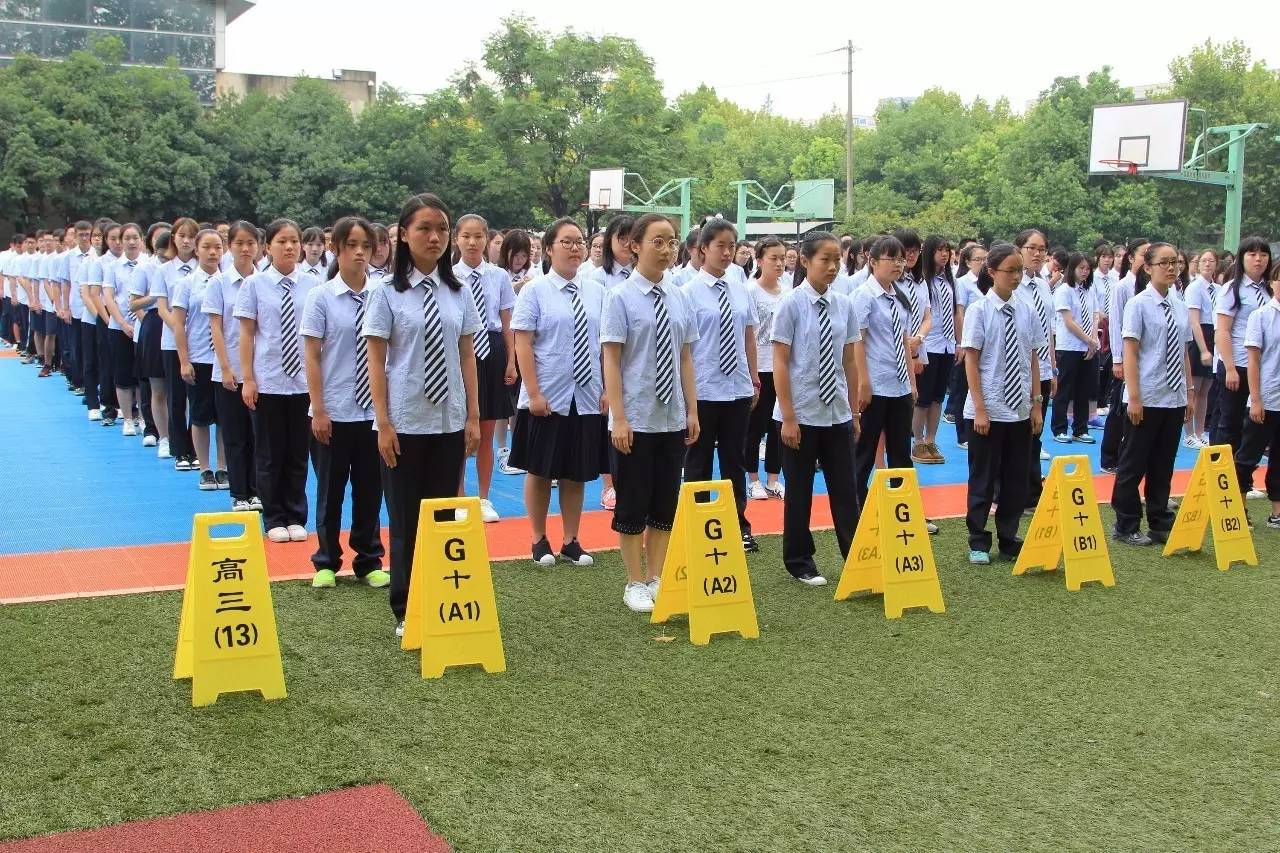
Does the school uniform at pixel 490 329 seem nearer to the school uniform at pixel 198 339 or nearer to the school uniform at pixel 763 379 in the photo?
the school uniform at pixel 763 379

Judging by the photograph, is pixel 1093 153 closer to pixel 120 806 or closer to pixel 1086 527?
pixel 1086 527

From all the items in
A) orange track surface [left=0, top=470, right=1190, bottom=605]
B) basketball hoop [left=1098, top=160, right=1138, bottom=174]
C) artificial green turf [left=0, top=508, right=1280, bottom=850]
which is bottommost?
orange track surface [left=0, top=470, right=1190, bottom=605]

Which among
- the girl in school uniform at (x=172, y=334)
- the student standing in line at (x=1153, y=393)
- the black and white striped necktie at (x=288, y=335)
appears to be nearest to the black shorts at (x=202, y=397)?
the girl in school uniform at (x=172, y=334)

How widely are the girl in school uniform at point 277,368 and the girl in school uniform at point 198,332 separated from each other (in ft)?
3.90

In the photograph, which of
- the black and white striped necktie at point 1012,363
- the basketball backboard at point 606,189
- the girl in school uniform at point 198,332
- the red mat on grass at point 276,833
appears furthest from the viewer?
the basketball backboard at point 606,189

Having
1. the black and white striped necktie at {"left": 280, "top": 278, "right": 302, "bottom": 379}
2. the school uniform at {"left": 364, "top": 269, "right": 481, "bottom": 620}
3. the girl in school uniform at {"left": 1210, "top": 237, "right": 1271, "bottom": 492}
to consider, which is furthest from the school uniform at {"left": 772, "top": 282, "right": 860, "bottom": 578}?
the girl in school uniform at {"left": 1210, "top": 237, "right": 1271, "bottom": 492}

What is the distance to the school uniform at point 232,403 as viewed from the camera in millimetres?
8203

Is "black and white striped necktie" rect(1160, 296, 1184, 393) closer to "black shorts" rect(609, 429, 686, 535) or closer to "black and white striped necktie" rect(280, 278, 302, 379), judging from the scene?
"black shorts" rect(609, 429, 686, 535)

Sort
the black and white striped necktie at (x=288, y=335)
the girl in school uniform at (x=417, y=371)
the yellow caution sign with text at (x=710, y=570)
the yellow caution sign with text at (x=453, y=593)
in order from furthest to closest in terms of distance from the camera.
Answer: the black and white striped necktie at (x=288, y=335), the yellow caution sign with text at (x=710, y=570), the girl in school uniform at (x=417, y=371), the yellow caution sign with text at (x=453, y=593)

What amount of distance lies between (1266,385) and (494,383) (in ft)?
17.2

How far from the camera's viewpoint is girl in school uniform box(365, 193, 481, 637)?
5492 mm

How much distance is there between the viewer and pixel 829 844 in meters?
3.71

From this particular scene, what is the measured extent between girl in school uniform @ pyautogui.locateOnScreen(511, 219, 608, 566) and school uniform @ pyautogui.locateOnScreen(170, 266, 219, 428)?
9.13 ft

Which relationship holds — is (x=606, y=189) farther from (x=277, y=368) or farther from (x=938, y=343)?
(x=277, y=368)
